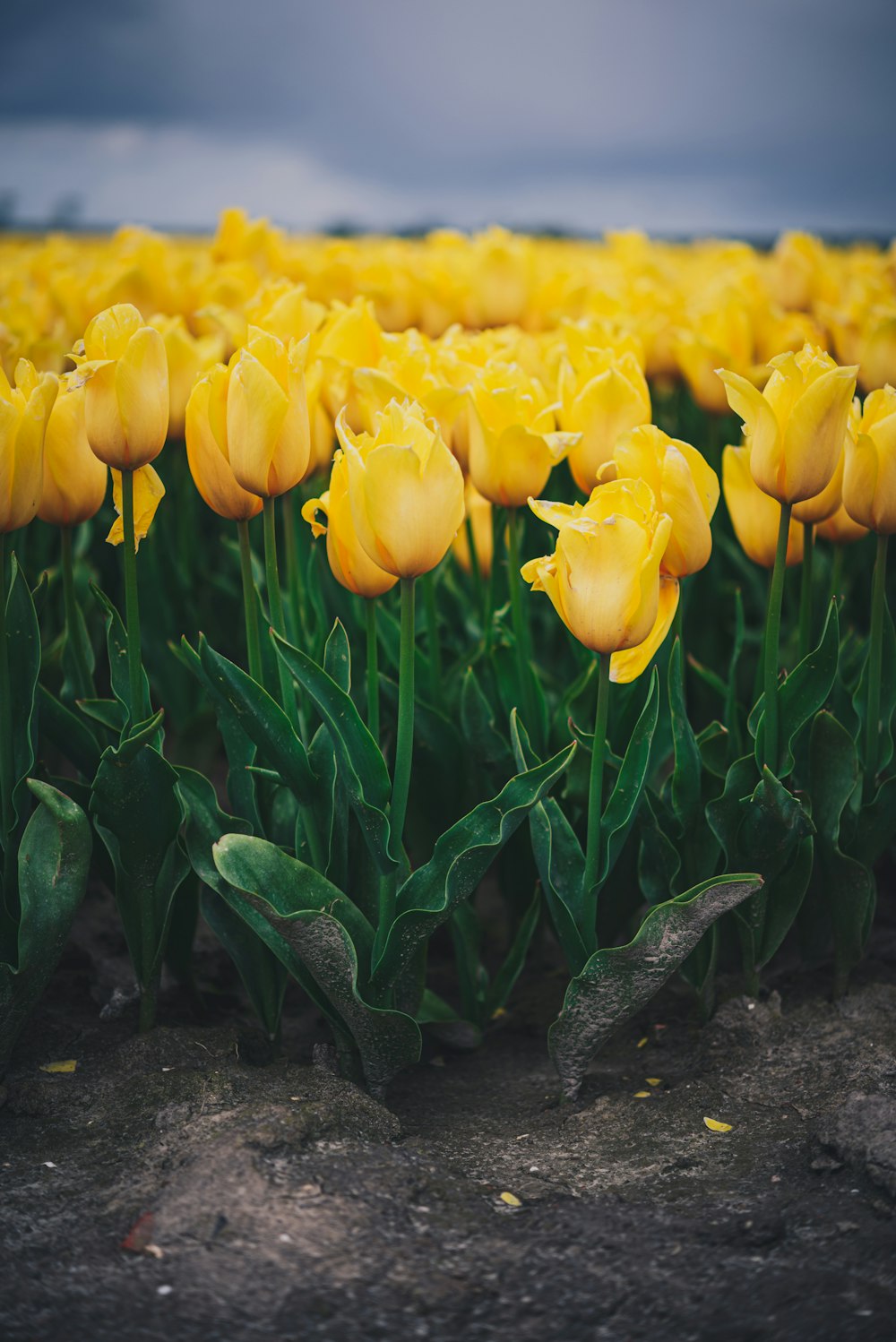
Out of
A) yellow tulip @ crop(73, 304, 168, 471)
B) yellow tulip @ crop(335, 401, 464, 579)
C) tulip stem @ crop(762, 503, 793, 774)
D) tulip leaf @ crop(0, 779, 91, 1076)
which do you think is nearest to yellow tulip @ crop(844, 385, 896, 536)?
tulip stem @ crop(762, 503, 793, 774)

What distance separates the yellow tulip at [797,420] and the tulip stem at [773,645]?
2.8 inches

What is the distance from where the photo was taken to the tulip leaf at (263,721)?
5.82ft

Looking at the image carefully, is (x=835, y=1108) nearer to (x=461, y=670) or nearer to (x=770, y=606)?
(x=770, y=606)

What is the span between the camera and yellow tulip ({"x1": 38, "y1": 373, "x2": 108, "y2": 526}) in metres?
1.86

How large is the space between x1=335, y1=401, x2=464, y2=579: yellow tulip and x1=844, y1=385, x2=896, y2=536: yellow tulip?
67cm

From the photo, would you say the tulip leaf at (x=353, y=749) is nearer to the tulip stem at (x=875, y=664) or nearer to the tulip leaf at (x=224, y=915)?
the tulip leaf at (x=224, y=915)

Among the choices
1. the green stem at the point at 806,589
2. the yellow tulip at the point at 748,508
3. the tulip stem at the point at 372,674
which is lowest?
the tulip stem at the point at 372,674

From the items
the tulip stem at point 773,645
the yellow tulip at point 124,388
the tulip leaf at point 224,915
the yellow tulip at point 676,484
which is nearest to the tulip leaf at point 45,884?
the tulip leaf at point 224,915

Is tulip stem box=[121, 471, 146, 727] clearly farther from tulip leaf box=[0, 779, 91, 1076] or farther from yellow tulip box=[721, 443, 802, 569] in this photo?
yellow tulip box=[721, 443, 802, 569]

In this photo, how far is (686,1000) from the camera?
221cm

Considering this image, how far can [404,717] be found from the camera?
1.72 m

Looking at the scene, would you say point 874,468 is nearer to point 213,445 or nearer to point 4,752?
point 213,445

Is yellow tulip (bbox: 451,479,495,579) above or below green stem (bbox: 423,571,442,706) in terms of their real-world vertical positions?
above

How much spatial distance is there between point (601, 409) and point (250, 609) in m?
0.68
